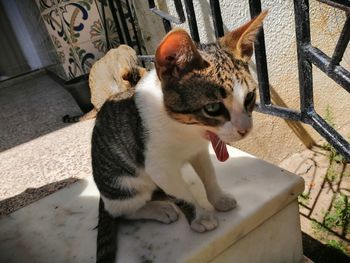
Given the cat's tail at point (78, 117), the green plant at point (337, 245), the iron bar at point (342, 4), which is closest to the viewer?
the iron bar at point (342, 4)

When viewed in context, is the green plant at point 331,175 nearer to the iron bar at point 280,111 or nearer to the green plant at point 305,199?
the green plant at point 305,199

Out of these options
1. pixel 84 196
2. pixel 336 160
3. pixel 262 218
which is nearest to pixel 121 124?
pixel 84 196

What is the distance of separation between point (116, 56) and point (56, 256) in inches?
69.5

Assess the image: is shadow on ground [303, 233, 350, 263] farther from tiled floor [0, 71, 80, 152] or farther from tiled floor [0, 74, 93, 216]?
tiled floor [0, 71, 80, 152]

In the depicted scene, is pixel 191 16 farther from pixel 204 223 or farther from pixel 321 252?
pixel 321 252

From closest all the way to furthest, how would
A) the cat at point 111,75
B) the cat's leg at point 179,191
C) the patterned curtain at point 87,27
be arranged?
1. the cat's leg at point 179,191
2. the cat at point 111,75
3. the patterned curtain at point 87,27

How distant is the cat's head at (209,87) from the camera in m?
0.94

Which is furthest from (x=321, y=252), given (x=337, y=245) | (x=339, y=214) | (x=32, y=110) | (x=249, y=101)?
(x=32, y=110)

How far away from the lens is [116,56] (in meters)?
2.64

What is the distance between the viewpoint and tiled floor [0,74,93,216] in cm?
185

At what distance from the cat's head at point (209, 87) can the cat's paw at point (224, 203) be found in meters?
0.26

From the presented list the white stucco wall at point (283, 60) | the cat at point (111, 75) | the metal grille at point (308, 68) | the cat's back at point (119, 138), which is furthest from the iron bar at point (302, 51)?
the cat at point (111, 75)

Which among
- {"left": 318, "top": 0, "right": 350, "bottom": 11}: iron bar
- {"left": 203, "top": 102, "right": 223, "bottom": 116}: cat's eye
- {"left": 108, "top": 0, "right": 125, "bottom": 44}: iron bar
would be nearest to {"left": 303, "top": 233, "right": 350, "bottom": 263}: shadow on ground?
{"left": 203, "top": 102, "right": 223, "bottom": 116}: cat's eye

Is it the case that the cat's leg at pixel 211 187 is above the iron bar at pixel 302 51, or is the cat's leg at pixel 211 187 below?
below
